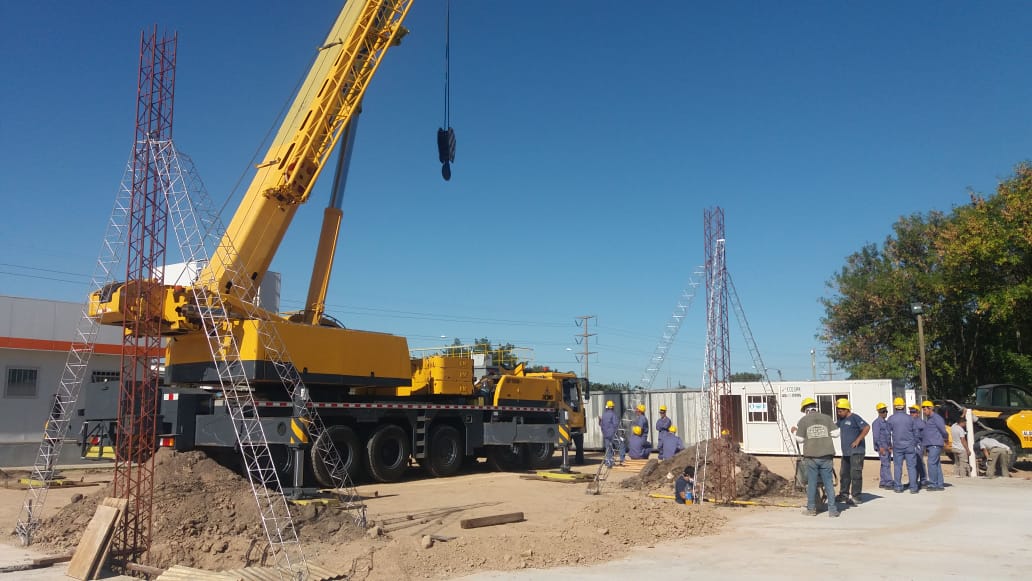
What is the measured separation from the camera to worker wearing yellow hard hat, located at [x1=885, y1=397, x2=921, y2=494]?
50.5 ft

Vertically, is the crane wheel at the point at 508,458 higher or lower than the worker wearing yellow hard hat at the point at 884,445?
lower

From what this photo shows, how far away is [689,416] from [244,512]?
20662 mm

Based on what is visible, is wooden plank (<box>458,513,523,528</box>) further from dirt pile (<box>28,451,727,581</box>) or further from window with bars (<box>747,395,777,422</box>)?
window with bars (<box>747,395,777,422</box>)

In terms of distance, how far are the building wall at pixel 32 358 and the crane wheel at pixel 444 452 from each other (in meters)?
11.6

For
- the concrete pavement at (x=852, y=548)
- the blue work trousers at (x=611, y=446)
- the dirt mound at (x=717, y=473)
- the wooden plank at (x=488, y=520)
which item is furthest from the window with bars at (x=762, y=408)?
the wooden plank at (x=488, y=520)

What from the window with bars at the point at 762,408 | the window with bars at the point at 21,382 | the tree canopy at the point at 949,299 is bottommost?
the window with bars at the point at 762,408

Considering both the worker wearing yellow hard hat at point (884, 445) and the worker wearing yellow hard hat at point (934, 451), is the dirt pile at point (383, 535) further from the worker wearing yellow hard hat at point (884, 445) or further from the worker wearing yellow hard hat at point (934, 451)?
the worker wearing yellow hard hat at point (934, 451)

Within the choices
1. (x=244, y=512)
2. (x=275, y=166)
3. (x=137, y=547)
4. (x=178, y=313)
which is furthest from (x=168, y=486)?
(x=275, y=166)

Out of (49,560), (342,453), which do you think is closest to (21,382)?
(342,453)

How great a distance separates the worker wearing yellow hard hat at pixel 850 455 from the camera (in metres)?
13.8

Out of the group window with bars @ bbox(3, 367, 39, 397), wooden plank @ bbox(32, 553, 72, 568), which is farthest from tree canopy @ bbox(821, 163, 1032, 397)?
window with bars @ bbox(3, 367, 39, 397)

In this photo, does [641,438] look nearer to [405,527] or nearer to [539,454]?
[539,454]

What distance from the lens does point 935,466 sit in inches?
622

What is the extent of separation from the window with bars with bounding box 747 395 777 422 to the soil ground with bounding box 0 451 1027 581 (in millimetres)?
11702
